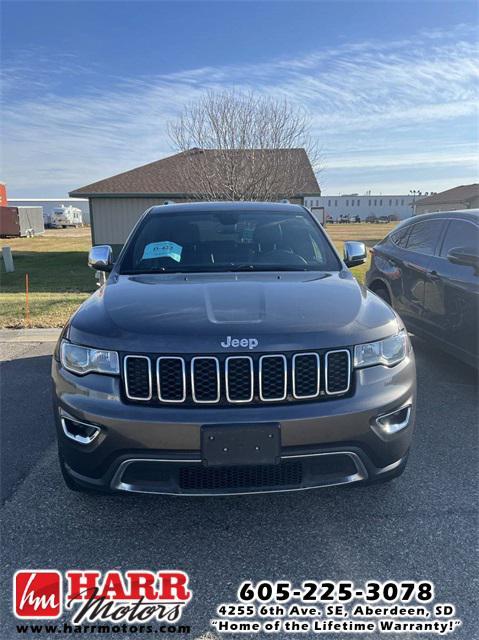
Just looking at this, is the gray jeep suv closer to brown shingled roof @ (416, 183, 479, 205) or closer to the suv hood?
the suv hood

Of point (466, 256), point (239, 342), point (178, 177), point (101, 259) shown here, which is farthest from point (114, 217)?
point (239, 342)

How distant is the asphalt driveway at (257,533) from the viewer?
2299 millimetres

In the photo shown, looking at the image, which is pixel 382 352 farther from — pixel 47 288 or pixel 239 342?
pixel 47 288

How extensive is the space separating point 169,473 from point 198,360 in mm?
558

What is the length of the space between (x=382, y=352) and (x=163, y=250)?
1885 mm

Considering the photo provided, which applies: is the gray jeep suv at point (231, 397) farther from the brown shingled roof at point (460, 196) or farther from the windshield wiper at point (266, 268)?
the brown shingled roof at point (460, 196)

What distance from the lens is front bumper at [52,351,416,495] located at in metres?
2.22

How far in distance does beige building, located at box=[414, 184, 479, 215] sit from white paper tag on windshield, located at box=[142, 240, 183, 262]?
145 ft

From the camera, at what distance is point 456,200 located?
47906 mm

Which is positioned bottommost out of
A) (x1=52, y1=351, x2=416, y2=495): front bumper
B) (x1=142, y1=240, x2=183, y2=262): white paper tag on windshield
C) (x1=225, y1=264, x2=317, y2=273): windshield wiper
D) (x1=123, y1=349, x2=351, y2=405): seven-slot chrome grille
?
(x1=52, y1=351, x2=416, y2=495): front bumper

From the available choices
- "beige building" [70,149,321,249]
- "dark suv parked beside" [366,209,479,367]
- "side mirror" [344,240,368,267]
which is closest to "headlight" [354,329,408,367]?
"side mirror" [344,240,368,267]

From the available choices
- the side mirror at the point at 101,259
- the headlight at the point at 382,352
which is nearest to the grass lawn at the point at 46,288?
the side mirror at the point at 101,259

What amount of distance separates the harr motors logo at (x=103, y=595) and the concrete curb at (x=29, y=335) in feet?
15.8

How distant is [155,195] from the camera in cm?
2034
